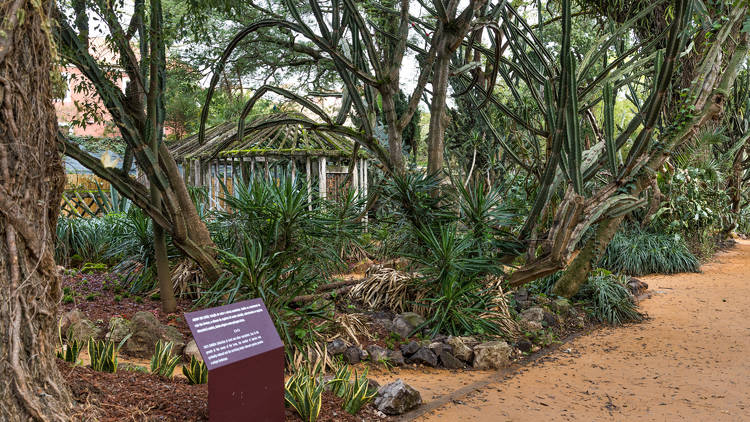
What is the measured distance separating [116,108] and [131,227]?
2540 mm

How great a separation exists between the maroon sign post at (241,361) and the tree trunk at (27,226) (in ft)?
1.91

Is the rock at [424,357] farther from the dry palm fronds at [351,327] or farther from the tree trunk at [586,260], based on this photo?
the tree trunk at [586,260]

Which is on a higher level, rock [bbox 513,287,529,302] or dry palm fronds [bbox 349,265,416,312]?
dry palm fronds [bbox 349,265,416,312]

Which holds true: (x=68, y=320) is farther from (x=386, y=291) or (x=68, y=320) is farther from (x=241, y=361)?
(x=386, y=291)

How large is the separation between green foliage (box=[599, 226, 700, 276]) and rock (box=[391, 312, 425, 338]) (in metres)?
5.26

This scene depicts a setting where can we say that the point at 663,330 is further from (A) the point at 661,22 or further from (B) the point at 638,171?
(A) the point at 661,22

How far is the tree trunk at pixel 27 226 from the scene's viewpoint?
2.04 m

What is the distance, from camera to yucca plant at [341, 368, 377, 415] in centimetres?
328

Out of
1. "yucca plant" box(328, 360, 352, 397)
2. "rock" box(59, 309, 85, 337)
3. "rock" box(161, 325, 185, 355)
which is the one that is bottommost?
"yucca plant" box(328, 360, 352, 397)

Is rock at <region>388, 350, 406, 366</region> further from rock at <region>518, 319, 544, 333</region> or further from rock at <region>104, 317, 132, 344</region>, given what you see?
rock at <region>104, 317, 132, 344</region>

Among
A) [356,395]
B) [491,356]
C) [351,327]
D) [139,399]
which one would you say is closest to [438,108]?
[351,327]

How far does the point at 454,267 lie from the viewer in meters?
5.23

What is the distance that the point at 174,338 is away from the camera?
429 centimetres

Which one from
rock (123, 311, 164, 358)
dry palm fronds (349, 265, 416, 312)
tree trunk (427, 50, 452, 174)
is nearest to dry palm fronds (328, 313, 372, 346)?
dry palm fronds (349, 265, 416, 312)
